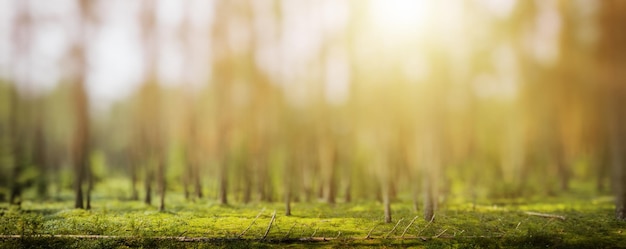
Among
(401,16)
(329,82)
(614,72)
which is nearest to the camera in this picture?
(614,72)

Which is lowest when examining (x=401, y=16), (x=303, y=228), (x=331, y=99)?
(x=303, y=228)

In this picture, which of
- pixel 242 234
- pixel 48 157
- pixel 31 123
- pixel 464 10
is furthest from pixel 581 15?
pixel 48 157

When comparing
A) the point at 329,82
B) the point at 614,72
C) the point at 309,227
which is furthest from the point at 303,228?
the point at 614,72

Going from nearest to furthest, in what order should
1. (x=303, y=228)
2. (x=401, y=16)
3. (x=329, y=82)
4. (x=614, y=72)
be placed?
(x=303, y=228), (x=614, y=72), (x=401, y=16), (x=329, y=82)

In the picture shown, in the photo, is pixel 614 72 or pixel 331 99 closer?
pixel 614 72

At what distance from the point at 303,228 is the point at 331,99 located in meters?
9.18

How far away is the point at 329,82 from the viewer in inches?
846

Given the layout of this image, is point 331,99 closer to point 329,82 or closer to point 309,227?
point 329,82

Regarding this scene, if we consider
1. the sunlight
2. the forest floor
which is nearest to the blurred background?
the sunlight

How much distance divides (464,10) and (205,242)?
12446mm

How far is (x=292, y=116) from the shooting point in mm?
21266

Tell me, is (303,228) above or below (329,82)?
below

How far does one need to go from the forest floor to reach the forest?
0.56ft

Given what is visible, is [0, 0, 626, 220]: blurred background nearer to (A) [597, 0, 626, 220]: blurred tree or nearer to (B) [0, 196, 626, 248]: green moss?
(A) [597, 0, 626, 220]: blurred tree
